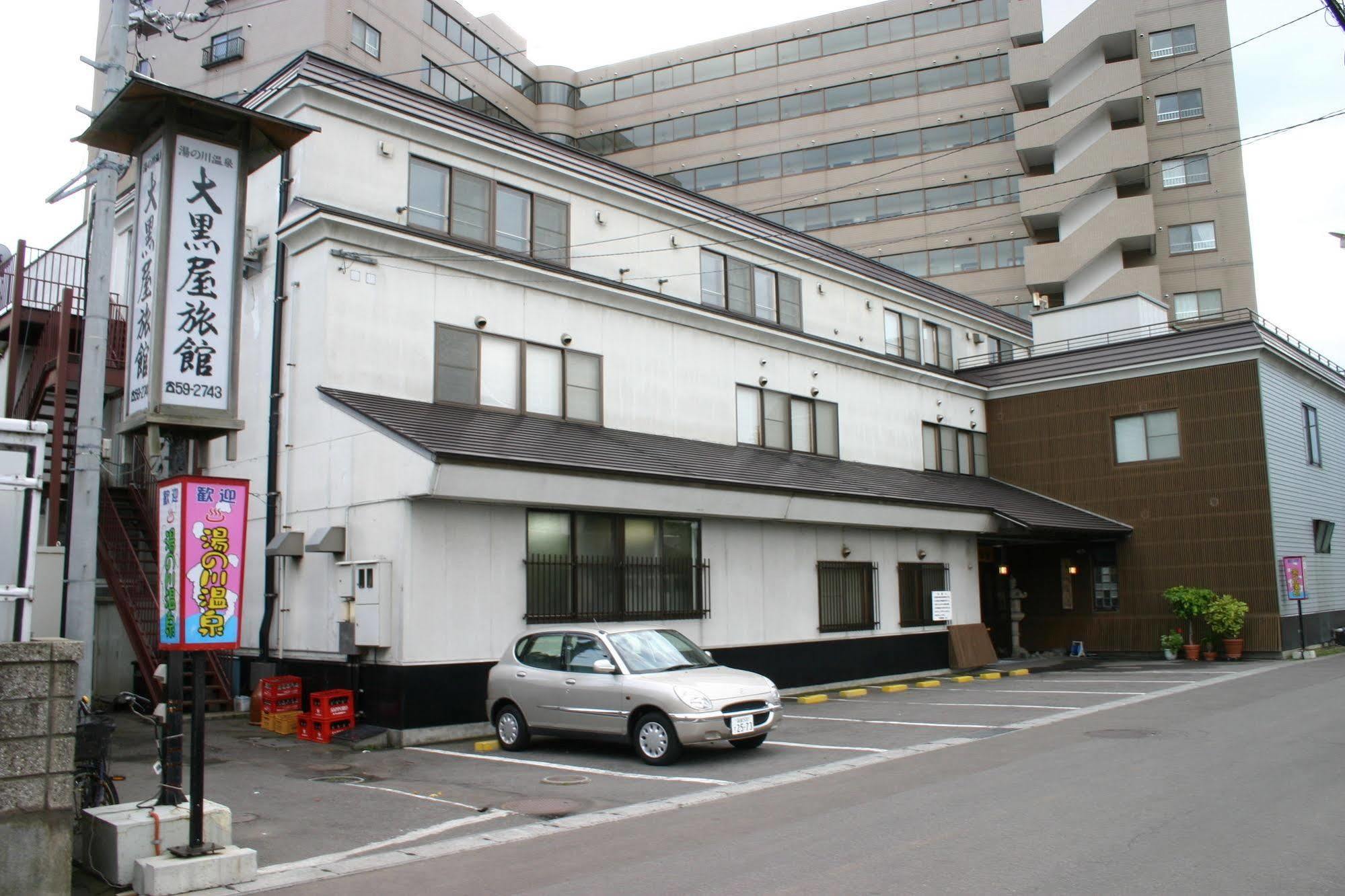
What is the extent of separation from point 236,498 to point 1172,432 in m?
23.4

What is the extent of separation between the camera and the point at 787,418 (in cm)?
2261

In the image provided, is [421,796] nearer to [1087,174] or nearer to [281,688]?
[281,688]

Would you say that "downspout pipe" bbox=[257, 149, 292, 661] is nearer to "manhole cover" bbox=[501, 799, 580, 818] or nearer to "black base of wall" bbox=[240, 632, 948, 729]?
"black base of wall" bbox=[240, 632, 948, 729]

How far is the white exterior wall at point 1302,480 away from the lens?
2398cm

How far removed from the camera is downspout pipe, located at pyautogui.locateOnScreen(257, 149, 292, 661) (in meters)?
15.9

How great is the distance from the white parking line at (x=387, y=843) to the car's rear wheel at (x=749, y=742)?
329 centimetres

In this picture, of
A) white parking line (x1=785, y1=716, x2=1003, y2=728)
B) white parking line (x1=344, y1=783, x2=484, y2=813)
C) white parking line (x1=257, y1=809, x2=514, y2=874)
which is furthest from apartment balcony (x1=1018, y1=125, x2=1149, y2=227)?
white parking line (x1=257, y1=809, x2=514, y2=874)

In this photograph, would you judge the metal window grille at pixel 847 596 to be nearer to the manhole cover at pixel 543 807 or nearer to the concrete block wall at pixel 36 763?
the manhole cover at pixel 543 807

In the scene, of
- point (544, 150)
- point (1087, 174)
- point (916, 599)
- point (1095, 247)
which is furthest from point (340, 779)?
point (1087, 174)

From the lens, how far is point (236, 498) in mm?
7781

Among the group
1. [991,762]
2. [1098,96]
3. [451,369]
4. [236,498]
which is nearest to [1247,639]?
[991,762]

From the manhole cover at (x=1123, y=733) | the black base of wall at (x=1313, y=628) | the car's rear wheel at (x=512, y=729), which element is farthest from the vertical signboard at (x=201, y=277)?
the black base of wall at (x=1313, y=628)

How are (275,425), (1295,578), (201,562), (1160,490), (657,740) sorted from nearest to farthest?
(201,562), (657,740), (275,425), (1295,578), (1160,490)

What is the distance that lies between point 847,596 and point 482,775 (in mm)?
10717
